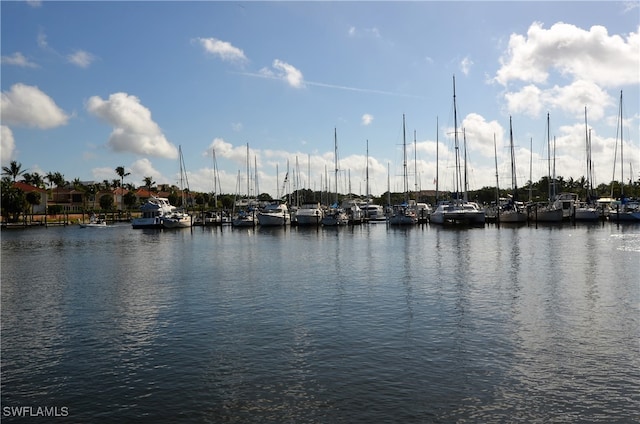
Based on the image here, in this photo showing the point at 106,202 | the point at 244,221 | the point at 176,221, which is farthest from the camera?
the point at 106,202

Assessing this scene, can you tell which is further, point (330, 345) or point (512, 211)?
point (512, 211)

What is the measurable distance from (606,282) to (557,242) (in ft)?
101

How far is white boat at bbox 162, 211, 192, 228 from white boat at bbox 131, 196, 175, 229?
194 cm

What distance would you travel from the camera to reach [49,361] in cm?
1850

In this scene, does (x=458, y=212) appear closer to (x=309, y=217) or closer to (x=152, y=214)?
(x=309, y=217)

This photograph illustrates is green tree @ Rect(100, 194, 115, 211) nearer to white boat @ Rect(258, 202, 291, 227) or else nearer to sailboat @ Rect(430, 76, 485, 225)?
white boat @ Rect(258, 202, 291, 227)

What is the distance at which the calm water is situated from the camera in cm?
1430

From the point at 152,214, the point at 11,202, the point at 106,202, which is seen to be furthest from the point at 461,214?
the point at 106,202

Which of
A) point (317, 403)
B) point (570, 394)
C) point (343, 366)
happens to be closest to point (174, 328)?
point (343, 366)

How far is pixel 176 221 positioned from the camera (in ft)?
381

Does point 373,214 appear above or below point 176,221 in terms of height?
above

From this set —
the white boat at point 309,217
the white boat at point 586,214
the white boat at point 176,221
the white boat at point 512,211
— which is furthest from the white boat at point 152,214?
the white boat at point 586,214

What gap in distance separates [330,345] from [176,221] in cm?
10187

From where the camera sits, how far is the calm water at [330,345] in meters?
14.3
